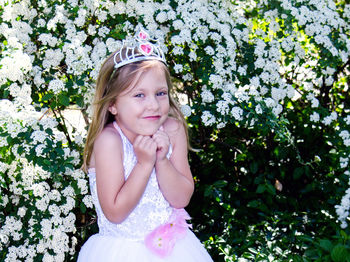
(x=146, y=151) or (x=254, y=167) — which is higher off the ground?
(x=146, y=151)

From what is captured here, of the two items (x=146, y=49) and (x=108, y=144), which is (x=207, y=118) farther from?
(x=108, y=144)

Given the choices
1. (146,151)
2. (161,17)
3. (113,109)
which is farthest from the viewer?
(161,17)

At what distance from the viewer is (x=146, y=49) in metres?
2.10

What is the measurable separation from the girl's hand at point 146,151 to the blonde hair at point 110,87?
25 centimetres

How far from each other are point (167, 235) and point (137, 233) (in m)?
0.13

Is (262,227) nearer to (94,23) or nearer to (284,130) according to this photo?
(284,130)

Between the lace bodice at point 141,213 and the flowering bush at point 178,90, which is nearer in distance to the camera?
the lace bodice at point 141,213

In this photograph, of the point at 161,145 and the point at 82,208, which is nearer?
the point at 161,145

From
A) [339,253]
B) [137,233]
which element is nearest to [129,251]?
[137,233]

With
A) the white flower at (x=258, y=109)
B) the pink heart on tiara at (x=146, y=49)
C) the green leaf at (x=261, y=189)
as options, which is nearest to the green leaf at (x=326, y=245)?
the green leaf at (x=261, y=189)

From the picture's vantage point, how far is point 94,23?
3.23 meters

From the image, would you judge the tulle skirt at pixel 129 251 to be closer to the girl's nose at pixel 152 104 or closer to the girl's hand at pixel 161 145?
the girl's hand at pixel 161 145

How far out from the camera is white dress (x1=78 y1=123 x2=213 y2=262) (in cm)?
203

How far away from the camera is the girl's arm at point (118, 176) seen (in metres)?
1.89
